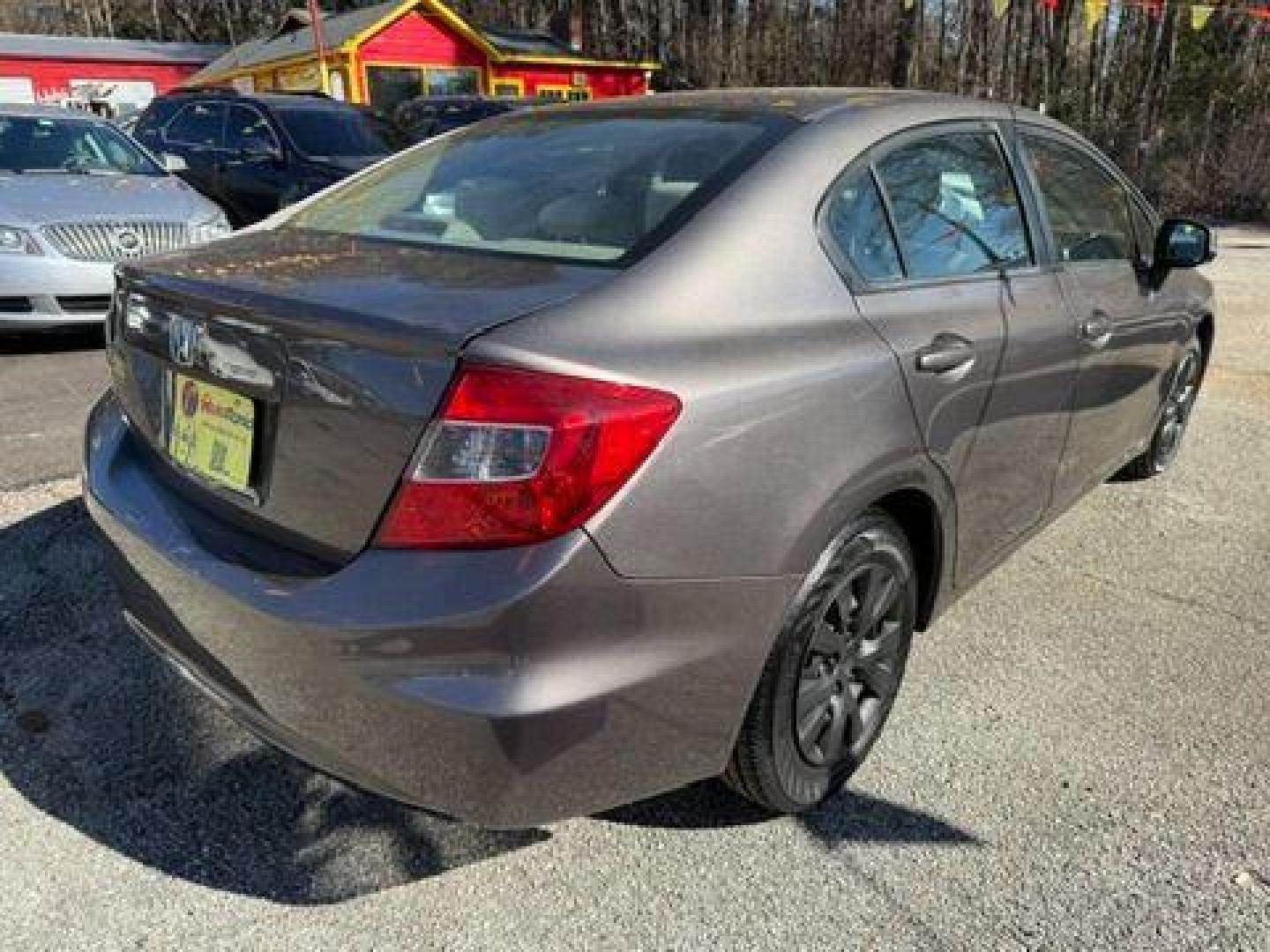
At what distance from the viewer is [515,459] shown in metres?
1.74

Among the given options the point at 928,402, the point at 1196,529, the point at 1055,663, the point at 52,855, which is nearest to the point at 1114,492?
the point at 1196,529

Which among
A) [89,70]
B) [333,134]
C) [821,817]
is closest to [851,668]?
[821,817]

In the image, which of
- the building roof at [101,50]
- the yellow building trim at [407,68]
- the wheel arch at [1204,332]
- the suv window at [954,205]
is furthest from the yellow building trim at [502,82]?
the suv window at [954,205]

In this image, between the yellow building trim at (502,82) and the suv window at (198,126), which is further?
the yellow building trim at (502,82)

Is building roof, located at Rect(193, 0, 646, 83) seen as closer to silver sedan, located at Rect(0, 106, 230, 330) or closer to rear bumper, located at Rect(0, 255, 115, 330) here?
silver sedan, located at Rect(0, 106, 230, 330)

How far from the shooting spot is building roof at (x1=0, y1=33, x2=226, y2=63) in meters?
33.7

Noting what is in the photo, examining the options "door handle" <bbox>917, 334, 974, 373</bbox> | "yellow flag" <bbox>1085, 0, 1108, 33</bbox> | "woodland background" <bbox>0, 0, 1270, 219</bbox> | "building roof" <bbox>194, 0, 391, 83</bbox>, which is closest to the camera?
"door handle" <bbox>917, 334, 974, 373</bbox>

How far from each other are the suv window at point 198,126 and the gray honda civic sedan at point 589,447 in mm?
8631

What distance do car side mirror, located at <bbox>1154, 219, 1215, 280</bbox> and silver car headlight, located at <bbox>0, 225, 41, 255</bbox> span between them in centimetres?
583

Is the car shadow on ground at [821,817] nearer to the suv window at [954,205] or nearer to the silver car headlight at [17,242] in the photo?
the suv window at [954,205]

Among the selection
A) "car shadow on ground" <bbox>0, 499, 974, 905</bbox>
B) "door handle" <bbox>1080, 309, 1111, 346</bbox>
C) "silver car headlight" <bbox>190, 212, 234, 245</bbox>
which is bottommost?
"car shadow on ground" <bbox>0, 499, 974, 905</bbox>

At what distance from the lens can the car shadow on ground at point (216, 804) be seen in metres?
2.29

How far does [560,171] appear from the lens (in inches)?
106

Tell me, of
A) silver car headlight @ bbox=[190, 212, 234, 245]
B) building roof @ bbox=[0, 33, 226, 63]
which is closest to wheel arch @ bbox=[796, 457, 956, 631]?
silver car headlight @ bbox=[190, 212, 234, 245]
